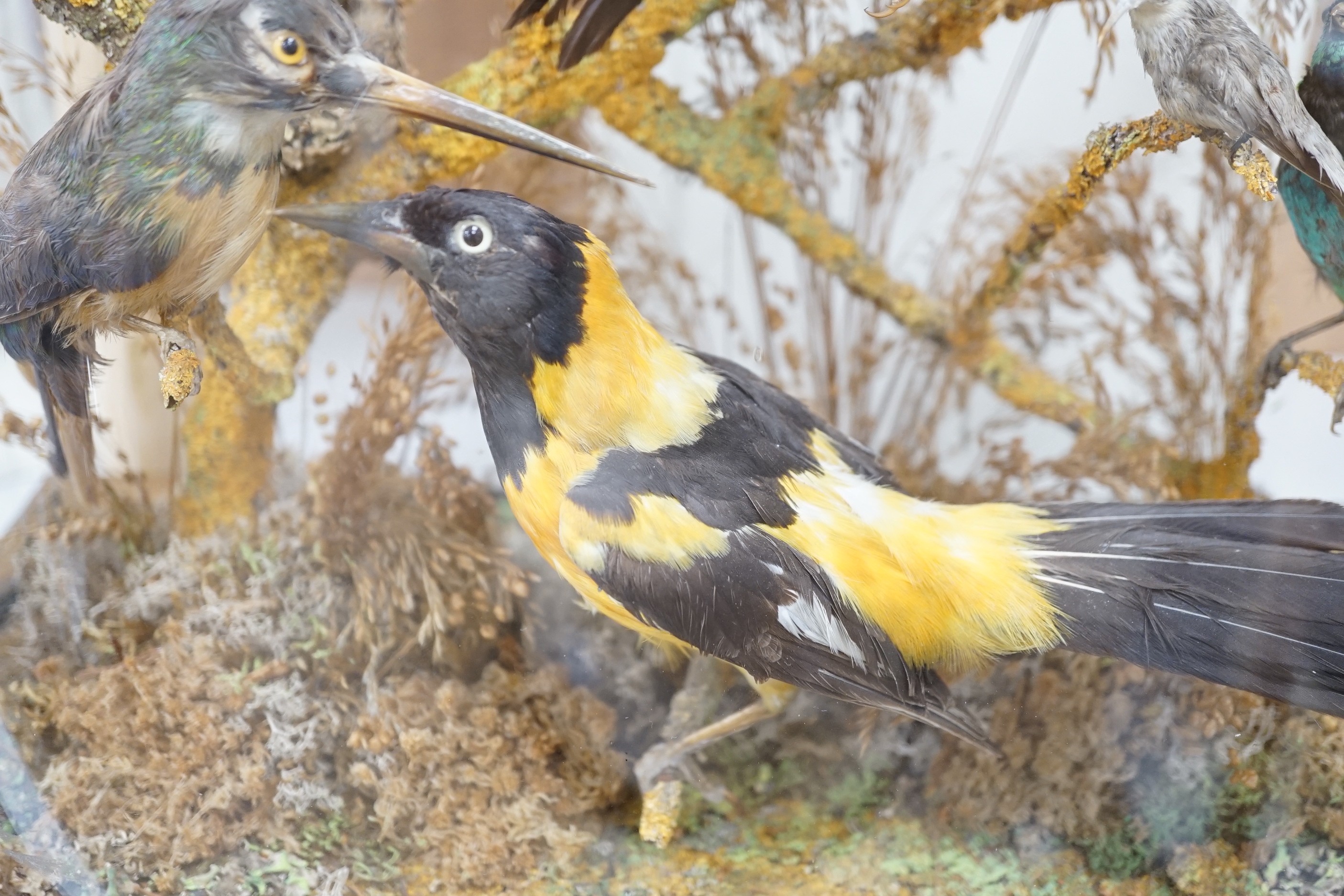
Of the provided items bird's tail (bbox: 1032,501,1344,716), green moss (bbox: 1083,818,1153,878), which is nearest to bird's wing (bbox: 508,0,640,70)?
bird's tail (bbox: 1032,501,1344,716)

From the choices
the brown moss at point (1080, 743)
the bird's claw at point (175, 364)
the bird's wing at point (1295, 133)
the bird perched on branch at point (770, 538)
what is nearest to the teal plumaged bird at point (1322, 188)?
the bird's wing at point (1295, 133)

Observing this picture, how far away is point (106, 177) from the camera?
850 mm

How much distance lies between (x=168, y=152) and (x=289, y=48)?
0.15 metres

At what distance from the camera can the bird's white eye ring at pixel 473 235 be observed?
936mm

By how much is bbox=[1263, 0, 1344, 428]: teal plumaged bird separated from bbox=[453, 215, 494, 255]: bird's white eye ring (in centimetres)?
83

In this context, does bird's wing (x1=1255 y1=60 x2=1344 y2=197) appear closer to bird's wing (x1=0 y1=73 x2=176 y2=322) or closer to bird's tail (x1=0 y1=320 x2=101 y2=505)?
bird's wing (x1=0 y1=73 x2=176 y2=322)

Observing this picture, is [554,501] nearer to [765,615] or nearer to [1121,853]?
[765,615]

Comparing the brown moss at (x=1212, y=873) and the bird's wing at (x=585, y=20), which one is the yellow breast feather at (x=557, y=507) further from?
the brown moss at (x=1212, y=873)

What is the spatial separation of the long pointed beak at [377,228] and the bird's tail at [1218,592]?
781 millimetres

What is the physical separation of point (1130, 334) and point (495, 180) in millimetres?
1169

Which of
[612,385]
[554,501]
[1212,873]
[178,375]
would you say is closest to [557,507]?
[554,501]

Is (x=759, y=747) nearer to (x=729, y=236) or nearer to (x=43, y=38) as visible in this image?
(x=729, y=236)

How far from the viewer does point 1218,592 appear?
3.28 ft

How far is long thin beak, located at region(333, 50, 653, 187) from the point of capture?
859mm
